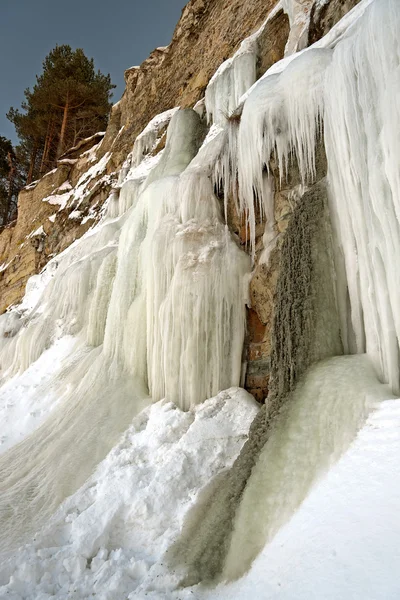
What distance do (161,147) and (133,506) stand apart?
951 cm

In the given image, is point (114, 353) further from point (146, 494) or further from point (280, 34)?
point (280, 34)

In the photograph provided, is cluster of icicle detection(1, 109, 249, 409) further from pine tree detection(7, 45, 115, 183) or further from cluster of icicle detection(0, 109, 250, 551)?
pine tree detection(7, 45, 115, 183)

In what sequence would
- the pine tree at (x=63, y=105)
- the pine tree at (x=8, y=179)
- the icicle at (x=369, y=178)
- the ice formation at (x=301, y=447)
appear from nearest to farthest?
the ice formation at (x=301, y=447) → the icicle at (x=369, y=178) → the pine tree at (x=63, y=105) → the pine tree at (x=8, y=179)

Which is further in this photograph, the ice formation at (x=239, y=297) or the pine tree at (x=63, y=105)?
the pine tree at (x=63, y=105)

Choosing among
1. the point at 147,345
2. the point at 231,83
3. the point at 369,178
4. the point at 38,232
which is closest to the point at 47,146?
the point at 38,232

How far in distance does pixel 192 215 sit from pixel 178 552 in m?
3.91

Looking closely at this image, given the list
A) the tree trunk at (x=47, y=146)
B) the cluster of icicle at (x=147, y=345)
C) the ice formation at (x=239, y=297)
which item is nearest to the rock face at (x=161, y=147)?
the ice formation at (x=239, y=297)

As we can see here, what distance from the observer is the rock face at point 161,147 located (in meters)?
4.25

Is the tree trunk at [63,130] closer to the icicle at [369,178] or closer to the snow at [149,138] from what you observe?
the snow at [149,138]

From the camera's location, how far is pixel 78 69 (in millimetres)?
19016

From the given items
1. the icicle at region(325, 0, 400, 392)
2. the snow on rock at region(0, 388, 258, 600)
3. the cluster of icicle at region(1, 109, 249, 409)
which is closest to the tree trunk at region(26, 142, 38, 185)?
the cluster of icicle at region(1, 109, 249, 409)

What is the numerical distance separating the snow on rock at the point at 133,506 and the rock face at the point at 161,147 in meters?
0.85

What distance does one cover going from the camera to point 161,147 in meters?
10.3

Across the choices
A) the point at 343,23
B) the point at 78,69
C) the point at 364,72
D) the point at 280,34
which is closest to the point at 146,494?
the point at 364,72
